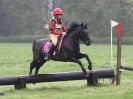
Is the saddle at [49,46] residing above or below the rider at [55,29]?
below

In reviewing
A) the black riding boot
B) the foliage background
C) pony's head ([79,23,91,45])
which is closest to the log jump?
the black riding boot

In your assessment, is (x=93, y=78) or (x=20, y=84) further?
(x=93, y=78)

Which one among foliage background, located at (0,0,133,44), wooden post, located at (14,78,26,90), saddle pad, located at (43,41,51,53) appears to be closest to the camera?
wooden post, located at (14,78,26,90)

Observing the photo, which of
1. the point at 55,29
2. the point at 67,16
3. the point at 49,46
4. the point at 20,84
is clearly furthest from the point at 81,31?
the point at 67,16

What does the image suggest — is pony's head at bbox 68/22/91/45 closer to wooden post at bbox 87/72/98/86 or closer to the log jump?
the log jump

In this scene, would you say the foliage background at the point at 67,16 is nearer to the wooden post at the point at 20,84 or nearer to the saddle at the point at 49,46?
the saddle at the point at 49,46

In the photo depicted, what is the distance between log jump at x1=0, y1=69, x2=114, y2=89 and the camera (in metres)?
14.6

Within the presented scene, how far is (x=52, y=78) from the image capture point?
49.3 feet

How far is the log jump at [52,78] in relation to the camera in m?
14.6

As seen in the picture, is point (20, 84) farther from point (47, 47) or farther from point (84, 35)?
point (84, 35)

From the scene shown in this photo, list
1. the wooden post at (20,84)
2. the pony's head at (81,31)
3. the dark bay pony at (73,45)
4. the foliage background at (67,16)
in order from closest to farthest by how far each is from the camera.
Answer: the wooden post at (20,84) → the pony's head at (81,31) → the dark bay pony at (73,45) → the foliage background at (67,16)

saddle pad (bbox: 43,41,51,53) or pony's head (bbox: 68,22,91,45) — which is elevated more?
pony's head (bbox: 68,22,91,45)

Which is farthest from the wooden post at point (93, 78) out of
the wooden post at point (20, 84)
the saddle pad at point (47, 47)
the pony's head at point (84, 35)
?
the wooden post at point (20, 84)

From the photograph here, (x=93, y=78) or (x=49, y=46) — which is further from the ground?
(x=49, y=46)
